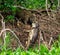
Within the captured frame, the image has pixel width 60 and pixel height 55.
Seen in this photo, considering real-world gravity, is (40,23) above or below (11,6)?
below

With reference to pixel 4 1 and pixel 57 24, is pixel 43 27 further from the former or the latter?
pixel 4 1

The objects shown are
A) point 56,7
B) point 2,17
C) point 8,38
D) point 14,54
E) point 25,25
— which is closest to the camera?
point 14,54

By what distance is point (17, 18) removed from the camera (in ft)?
31.7

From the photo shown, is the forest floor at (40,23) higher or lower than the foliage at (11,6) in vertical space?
lower

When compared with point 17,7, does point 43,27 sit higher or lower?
lower

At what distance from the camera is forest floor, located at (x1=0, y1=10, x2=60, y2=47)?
8961mm

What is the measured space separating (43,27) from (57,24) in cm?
61

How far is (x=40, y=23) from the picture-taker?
31.0 ft

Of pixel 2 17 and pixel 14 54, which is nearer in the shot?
pixel 14 54

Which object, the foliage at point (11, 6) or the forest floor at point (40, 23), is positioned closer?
the forest floor at point (40, 23)

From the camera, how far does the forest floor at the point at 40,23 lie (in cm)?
896

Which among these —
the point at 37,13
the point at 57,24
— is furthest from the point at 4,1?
the point at 57,24

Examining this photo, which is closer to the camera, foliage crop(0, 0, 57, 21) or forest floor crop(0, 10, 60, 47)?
forest floor crop(0, 10, 60, 47)

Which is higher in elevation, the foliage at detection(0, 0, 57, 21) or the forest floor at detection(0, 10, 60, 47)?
the foliage at detection(0, 0, 57, 21)
